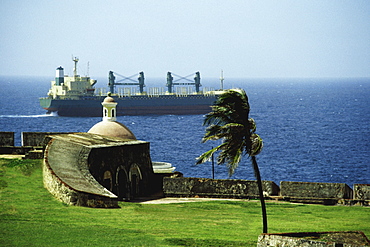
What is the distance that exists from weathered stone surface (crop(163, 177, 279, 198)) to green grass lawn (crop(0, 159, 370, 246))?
1.27 metres

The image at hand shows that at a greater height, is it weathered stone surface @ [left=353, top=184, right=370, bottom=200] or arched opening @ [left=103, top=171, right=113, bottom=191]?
arched opening @ [left=103, top=171, right=113, bottom=191]

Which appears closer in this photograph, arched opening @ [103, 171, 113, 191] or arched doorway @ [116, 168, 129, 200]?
arched opening @ [103, 171, 113, 191]

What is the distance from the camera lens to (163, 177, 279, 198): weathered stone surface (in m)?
29.0

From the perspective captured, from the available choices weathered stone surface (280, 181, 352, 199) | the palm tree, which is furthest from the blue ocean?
the palm tree

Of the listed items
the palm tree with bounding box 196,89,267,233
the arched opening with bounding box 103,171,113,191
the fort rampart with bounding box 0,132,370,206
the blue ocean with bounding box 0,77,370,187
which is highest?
the palm tree with bounding box 196,89,267,233

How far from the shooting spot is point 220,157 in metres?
19.5

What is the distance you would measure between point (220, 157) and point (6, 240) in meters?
6.89

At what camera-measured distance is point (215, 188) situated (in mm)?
29734

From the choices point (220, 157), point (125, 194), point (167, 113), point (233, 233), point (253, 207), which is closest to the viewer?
point (220, 157)

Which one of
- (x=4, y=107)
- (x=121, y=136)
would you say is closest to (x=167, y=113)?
(x=4, y=107)

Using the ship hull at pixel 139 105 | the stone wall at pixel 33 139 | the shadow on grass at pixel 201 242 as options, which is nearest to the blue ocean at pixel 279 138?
the ship hull at pixel 139 105

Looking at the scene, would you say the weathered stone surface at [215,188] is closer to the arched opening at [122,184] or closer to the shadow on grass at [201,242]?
Answer: the arched opening at [122,184]

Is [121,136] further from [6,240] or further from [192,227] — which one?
[6,240]

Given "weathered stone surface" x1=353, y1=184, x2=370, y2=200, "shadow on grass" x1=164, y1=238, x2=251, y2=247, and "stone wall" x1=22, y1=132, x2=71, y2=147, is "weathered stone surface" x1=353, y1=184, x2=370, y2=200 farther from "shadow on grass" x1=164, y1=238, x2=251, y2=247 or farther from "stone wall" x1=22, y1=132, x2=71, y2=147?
"stone wall" x1=22, y1=132, x2=71, y2=147
